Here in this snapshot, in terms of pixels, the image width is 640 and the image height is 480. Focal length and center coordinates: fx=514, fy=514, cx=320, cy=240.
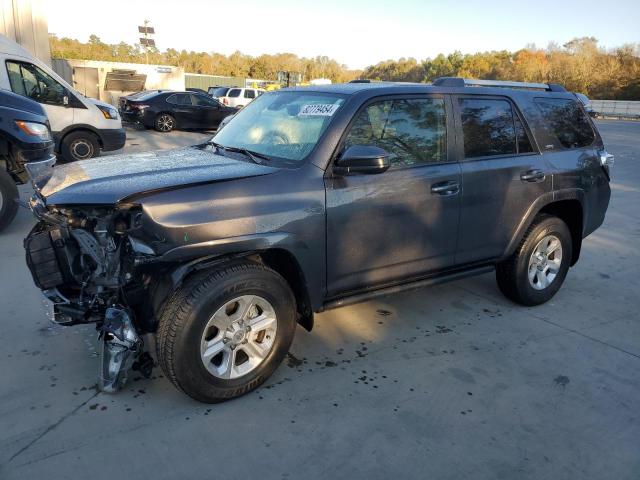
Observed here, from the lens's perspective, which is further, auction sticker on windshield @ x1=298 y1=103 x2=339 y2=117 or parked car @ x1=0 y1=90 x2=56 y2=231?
parked car @ x1=0 y1=90 x2=56 y2=231

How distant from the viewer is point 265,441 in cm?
267

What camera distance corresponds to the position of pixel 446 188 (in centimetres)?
363

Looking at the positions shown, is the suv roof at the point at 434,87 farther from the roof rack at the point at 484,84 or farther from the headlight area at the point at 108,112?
the headlight area at the point at 108,112

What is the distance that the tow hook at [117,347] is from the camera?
273cm

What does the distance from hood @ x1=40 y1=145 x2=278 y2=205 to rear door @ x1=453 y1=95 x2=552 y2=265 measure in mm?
1586

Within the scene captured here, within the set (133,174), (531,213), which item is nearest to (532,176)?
(531,213)

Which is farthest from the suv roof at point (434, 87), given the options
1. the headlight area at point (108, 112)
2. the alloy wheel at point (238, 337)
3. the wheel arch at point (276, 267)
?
the headlight area at point (108, 112)

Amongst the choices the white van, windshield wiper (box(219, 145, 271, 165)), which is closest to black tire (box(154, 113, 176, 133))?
the white van

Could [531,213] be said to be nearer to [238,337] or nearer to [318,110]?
[318,110]

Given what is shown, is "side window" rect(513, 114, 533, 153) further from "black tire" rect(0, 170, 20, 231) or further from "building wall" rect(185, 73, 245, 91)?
"building wall" rect(185, 73, 245, 91)

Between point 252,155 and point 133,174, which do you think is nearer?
point 133,174

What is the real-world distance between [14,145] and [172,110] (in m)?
12.6

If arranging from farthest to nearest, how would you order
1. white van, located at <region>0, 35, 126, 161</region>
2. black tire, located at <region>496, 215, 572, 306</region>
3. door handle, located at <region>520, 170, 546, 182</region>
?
white van, located at <region>0, 35, 126, 161</region>
black tire, located at <region>496, 215, 572, 306</region>
door handle, located at <region>520, 170, 546, 182</region>

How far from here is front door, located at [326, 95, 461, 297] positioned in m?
3.22
